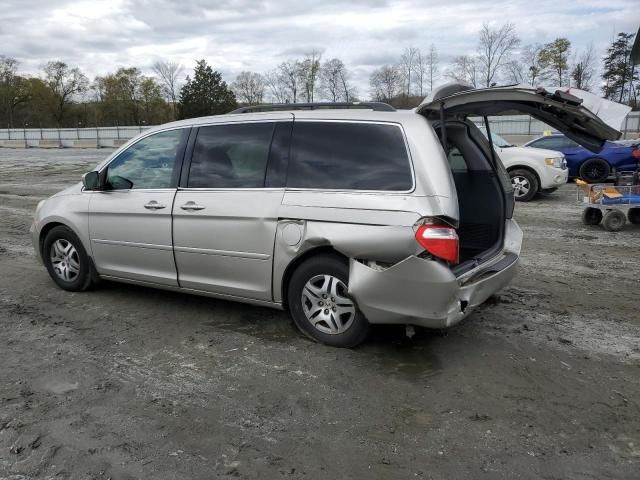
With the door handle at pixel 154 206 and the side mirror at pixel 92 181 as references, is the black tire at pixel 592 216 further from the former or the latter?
the side mirror at pixel 92 181

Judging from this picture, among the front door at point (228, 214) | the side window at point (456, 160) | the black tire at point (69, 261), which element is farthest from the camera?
the black tire at point (69, 261)

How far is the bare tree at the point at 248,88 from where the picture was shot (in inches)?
3258

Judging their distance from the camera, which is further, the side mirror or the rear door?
the side mirror

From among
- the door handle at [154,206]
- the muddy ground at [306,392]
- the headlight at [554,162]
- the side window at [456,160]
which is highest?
the side window at [456,160]

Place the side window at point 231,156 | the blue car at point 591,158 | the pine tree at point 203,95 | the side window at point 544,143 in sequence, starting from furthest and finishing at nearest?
1. the pine tree at point 203,95
2. the side window at point 544,143
3. the blue car at point 591,158
4. the side window at point 231,156

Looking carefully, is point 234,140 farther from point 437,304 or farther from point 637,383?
point 637,383

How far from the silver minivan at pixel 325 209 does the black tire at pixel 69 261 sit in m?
0.04

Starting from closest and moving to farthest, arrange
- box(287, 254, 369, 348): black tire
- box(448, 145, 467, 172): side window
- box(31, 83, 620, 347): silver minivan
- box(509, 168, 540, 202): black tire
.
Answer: box(31, 83, 620, 347): silver minivan < box(287, 254, 369, 348): black tire < box(448, 145, 467, 172): side window < box(509, 168, 540, 202): black tire

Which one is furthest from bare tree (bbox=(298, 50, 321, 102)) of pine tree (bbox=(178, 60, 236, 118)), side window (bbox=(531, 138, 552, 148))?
side window (bbox=(531, 138, 552, 148))

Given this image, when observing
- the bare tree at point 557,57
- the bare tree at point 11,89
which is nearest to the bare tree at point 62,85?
the bare tree at point 11,89

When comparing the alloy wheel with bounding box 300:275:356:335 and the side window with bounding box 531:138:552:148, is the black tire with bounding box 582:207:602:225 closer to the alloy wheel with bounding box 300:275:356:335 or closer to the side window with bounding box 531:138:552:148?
the side window with bounding box 531:138:552:148

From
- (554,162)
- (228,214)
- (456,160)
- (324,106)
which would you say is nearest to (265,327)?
(228,214)

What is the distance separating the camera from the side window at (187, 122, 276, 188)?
14.4ft

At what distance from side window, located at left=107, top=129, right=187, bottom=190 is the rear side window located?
1.28 m
